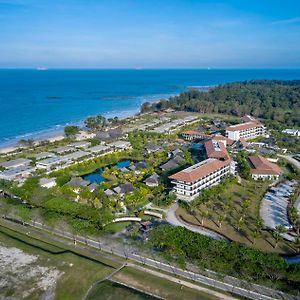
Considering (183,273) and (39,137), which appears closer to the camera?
(183,273)

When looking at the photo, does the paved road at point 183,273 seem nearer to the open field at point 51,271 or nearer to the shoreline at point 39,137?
the open field at point 51,271

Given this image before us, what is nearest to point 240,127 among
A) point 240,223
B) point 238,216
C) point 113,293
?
point 238,216

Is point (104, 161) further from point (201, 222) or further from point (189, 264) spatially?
point (189, 264)

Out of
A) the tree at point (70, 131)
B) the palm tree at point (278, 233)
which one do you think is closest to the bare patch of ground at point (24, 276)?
the palm tree at point (278, 233)

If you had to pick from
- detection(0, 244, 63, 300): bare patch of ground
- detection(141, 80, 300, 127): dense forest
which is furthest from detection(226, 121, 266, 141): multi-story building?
detection(0, 244, 63, 300): bare patch of ground

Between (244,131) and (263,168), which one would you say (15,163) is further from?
(244,131)

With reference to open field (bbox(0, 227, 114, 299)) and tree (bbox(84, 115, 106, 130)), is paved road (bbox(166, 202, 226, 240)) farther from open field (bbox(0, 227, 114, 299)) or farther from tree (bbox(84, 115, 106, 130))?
tree (bbox(84, 115, 106, 130))

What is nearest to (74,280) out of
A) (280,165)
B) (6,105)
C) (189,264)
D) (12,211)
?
(189,264)
